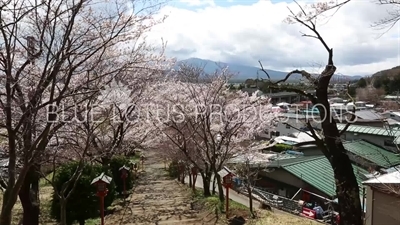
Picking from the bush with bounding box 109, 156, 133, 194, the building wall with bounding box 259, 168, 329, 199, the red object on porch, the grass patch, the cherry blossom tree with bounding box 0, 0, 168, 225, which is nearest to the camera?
the cherry blossom tree with bounding box 0, 0, 168, 225

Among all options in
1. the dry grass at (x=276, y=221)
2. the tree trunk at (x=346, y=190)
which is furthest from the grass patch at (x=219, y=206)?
the tree trunk at (x=346, y=190)

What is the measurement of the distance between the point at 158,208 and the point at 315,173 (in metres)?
8.71

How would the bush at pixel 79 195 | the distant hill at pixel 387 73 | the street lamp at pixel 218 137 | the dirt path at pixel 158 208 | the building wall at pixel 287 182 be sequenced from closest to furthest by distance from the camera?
the distant hill at pixel 387 73 < the bush at pixel 79 195 < the dirt path at pixel 158 208 < the street lamp at pixel 218 137 < the building wall at pixel 287 182

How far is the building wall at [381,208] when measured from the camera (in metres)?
6.71

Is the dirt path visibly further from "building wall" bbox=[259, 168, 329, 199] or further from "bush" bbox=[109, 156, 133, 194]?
"building wall" bbox=[259, 168, 329, 199]

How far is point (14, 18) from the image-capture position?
4.42 m

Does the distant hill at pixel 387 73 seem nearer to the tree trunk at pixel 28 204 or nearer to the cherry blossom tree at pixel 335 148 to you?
the cherry blossom tree at pixel 335 148

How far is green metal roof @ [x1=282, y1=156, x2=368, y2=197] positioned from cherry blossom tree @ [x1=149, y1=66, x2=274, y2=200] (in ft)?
10.5

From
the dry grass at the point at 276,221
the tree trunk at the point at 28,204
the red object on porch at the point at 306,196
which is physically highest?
the tree trunk at the point at 28,204

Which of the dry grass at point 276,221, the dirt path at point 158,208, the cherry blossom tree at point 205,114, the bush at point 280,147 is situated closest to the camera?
the dry grass at point 276,221

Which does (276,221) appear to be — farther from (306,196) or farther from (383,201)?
(306,196)

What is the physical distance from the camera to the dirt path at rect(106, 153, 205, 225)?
10836 millimetres

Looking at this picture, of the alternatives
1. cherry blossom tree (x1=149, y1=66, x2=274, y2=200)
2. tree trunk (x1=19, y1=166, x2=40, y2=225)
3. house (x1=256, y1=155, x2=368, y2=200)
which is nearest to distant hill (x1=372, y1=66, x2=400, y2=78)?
cherry blossom tree (x1=149, y1=66, x2=274, y2=200)

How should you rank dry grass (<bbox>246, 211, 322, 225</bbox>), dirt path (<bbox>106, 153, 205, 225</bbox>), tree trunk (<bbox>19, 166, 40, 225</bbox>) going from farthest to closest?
dirt path (<bbox>106, 153, 205, 225</bbox>) → dry grass (<bbox>246, 211, 322, 225</bbox>) → tree trunk (<bbox>19, 166, 40, 225</bbox>)
